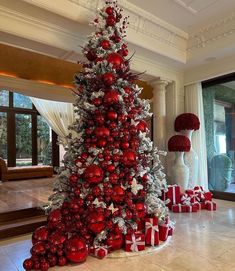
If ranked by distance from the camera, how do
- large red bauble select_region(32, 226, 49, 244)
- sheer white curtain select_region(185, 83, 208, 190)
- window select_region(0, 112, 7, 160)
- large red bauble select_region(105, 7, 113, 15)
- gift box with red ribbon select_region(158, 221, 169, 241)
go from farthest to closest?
1. window select_region(0, 112, 7, 160)
2. sheer white curtain select_region(185, 83, 208, 190)
3. large red bauble select_region(105, 7, 113, 15)
4. gift box with red ribbon select_region(158, 221, 169, 241)
5. large red bauble select_region(32, 226, 49, 244)

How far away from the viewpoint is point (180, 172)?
4.38m

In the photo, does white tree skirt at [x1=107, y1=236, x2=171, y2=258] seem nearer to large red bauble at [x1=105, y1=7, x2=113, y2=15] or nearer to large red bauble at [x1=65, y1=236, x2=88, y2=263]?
large red bauble at [x1=65, y1=236, x2=88, y2=263]

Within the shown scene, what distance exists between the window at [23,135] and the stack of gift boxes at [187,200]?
7.16 metres

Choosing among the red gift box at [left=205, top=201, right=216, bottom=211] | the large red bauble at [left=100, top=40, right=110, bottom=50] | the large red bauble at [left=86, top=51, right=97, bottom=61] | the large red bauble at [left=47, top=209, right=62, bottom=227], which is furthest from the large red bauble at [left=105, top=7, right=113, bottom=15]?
the red gift box at [left=205, top=201, right=216, bottom=211]

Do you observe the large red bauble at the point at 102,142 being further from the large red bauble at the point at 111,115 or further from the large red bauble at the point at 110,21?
the large red bauble at the point at 110,21

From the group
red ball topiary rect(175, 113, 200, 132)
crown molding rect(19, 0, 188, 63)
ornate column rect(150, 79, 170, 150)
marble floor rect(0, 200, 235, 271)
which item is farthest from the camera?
ornate column rect(150, 79, 170, 150)

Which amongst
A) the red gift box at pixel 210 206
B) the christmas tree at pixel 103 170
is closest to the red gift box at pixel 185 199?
the red gift box at pixel 210 206

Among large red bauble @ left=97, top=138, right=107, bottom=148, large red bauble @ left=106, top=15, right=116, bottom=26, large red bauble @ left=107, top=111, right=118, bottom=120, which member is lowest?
large red bauble @ left=97, top=138, right=107, bottom=148

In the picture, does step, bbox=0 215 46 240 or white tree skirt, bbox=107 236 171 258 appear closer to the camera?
white tree skirt, bbox=107 236 171 258

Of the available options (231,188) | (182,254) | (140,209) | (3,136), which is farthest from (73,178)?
(3,136)

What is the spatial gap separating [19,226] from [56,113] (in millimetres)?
5511

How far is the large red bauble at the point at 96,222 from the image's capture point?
2.26 m

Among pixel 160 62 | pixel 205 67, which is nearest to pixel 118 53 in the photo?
pixel 160 62

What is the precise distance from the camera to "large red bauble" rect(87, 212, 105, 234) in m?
2.26
